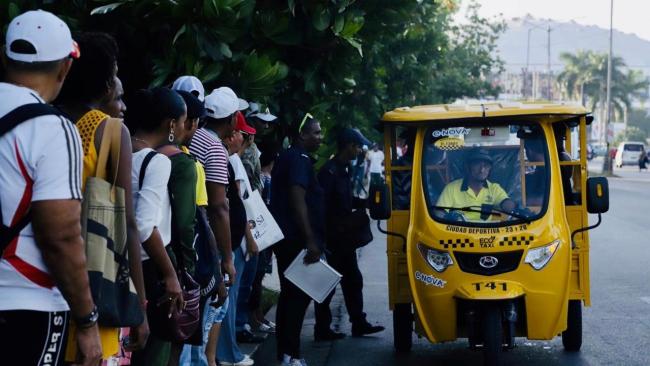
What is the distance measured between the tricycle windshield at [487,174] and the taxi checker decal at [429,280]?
1.35 feet

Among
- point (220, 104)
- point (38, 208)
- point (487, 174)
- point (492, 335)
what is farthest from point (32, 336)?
point (487, 174)

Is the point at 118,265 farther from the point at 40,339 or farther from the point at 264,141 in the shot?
the point at 264,141

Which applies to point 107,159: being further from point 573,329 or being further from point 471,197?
point 573,329

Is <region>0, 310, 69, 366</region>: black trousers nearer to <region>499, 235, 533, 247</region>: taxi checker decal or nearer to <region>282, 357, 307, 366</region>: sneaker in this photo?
<region>282, 357, 307, 366</region>: sneaker

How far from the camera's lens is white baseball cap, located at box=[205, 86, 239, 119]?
6898 mm

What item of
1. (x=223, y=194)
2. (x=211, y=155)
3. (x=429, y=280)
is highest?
(x=211, y=155)

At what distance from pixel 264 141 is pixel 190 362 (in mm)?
4284

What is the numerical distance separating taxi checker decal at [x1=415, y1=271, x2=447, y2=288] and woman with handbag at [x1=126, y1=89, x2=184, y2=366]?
3.15 meters

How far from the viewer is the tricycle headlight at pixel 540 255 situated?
26.0 feet

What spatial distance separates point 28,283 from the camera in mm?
3457

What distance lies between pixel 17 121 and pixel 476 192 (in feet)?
17.3

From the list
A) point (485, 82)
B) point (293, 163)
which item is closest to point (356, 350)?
point (293, 163)

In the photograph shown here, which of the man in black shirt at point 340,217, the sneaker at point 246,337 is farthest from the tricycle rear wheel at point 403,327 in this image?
the sneaker at point 246,337

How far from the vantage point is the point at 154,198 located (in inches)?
185
